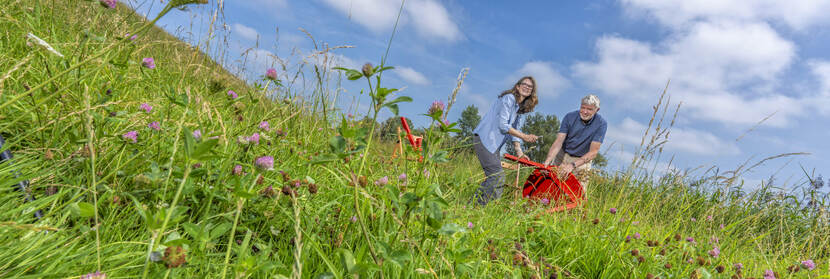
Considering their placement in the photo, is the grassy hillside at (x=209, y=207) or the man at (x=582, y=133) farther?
the man at (x=582, y=133)

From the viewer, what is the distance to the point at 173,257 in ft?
2.49

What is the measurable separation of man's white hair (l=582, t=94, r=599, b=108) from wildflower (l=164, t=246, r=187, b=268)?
16.5 ft

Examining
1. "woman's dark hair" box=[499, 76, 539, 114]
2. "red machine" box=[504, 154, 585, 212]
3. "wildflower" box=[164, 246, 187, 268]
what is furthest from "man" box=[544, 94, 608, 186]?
"wildflower" box=[164, 246, 187, 268]

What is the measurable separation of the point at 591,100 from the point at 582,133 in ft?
1.45

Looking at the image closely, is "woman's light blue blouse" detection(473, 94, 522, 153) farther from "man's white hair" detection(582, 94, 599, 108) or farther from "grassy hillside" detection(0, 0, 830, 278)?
"grassy hillside" detection(0, 0, 830, 278)

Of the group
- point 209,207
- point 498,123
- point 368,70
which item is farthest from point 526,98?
point 209,207

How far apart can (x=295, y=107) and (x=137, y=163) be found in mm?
1888

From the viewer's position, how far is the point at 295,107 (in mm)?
3463

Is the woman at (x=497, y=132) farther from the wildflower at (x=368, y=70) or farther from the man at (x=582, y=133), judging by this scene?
the wildflower at (x=368, y=70)

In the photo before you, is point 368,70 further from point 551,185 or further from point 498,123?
point 498,123

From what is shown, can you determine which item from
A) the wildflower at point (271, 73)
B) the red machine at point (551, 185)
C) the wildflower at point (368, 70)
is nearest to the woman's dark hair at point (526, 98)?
the red machine at point (551, 185)

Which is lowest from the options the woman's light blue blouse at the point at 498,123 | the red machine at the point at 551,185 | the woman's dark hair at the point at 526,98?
the red machine at the point at 551,185

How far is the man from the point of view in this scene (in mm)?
4996

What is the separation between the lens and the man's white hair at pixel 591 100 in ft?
16.4
